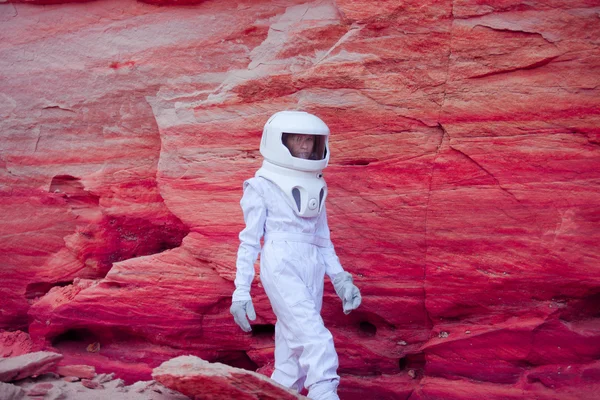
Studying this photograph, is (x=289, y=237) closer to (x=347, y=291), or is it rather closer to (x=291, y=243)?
(x=291, y=243)

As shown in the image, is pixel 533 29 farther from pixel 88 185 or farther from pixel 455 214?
pixel 88 185

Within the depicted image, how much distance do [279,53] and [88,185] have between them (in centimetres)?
237

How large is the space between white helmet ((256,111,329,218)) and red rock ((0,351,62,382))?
6.76 feet

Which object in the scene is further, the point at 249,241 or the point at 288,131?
the point at 288,131

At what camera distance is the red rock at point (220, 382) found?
4844mm

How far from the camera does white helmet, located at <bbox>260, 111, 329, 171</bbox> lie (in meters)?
5.46

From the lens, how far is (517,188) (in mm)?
6059

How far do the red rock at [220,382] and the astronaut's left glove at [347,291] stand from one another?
33.0 inches

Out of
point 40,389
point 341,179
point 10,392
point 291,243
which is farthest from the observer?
point 341,179

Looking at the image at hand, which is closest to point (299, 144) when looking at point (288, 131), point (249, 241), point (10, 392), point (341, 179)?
point (288, 131)

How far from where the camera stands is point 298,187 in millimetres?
5508

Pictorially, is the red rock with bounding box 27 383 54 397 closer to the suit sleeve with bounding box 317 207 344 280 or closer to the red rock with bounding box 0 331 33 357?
the suit sleeve with bounding box 317 207 344 280

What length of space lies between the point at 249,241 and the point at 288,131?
85 centimetres

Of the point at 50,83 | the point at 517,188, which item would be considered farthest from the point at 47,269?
the point at 517,188
